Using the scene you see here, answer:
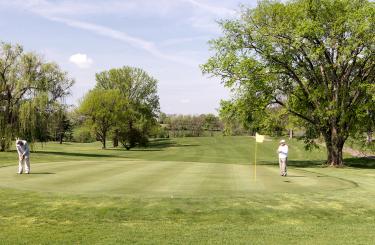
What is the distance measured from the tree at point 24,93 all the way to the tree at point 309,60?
70.5 ft

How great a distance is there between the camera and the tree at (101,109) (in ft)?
260

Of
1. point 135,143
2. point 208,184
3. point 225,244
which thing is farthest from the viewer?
point 135,143

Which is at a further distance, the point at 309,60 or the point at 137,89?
the point at 137,89

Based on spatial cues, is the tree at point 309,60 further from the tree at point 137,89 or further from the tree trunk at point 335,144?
the tree at point 137,89

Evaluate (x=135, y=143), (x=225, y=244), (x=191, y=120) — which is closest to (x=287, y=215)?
(x=225, y=244)

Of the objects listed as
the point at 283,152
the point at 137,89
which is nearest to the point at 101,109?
the point at 137,89

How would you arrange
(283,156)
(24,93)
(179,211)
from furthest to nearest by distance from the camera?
(24,93) → (283,156) → (179,211)

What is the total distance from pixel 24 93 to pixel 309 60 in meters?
31.8

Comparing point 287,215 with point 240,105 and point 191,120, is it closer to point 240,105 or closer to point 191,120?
point 240,105

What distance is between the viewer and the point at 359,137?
41719mm

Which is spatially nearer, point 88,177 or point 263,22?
A: point 88,177

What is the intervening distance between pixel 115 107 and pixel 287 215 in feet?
221

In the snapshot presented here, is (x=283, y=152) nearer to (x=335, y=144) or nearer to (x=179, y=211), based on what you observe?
(x=179, y=211)

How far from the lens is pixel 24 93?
50.7 metres
